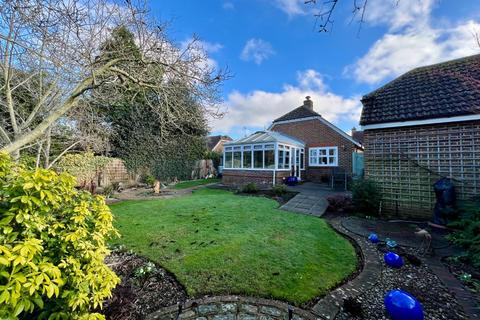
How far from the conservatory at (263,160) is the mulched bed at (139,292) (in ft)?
34.8

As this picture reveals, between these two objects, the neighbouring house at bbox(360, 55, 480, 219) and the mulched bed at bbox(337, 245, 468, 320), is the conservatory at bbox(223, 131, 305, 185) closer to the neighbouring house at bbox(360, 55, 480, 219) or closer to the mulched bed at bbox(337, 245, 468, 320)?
the neighbouring house at bbox(360, 55, 480, 219)

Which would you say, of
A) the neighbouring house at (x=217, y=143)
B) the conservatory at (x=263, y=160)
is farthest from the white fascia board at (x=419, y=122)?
the neighbouring house at (x=217, y=143)

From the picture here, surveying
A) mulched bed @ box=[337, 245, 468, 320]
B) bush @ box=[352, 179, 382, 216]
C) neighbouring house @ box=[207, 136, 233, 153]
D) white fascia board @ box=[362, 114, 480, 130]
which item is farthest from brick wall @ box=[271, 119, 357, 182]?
neighbouring house @ box=[207, 136, 233, 153]

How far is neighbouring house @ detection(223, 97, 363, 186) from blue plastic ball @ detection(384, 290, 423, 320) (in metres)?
10.9

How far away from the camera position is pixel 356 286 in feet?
10.6

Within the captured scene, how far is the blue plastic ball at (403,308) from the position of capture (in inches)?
95.5

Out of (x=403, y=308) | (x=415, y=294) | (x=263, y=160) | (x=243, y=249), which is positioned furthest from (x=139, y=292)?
(x=263, y=160)

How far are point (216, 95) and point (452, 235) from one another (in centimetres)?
674

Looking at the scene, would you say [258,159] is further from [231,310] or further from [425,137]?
[231,310]

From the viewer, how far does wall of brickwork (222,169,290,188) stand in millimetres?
13719

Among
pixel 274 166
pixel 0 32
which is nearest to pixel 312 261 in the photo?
pixel 0 32

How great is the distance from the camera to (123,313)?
2.54 m

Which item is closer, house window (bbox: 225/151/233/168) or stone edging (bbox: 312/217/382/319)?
stone edging (bbox: 312/217/382/319)

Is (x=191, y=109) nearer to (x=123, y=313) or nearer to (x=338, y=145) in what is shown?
(x=123, y=313)
